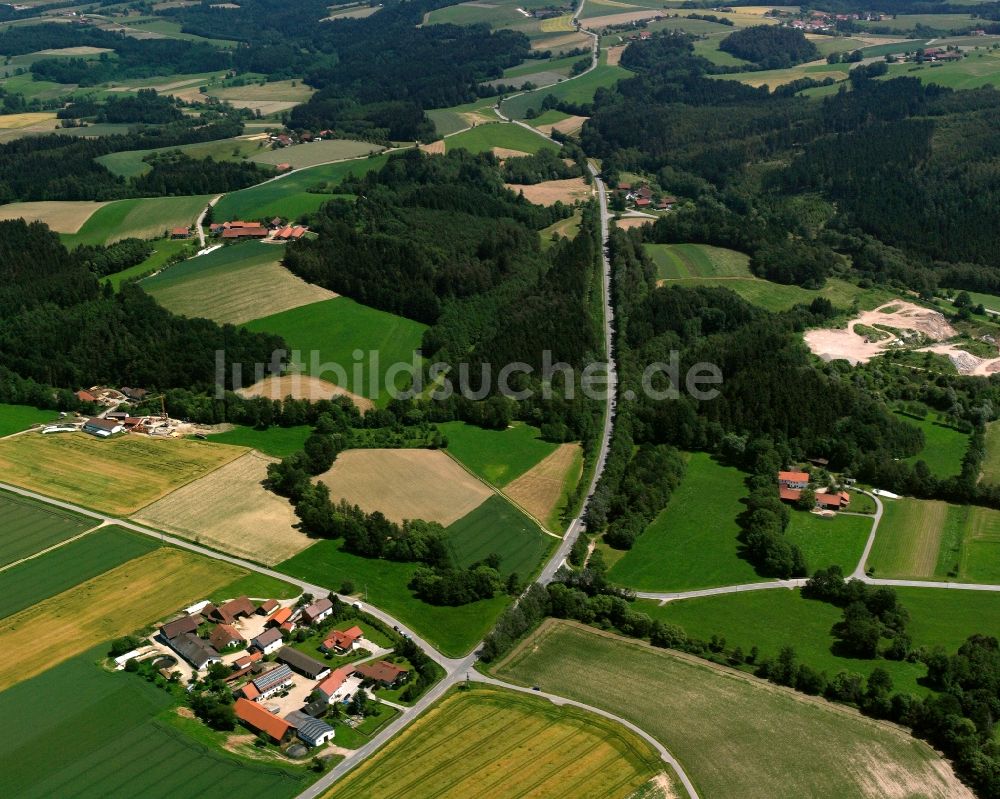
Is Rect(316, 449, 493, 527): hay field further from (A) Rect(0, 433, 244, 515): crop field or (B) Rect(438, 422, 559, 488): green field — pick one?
(A) Rect(0, 433, 244, 515): crop field

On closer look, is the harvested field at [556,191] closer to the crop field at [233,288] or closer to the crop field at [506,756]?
the crop field at [233,288]

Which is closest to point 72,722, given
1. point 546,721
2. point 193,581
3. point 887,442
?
point 193,581

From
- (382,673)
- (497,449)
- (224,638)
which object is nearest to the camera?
(382,673)

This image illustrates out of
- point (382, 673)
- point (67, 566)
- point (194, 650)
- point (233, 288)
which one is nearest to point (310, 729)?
point (382, 673)

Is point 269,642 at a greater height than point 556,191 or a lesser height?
lesser

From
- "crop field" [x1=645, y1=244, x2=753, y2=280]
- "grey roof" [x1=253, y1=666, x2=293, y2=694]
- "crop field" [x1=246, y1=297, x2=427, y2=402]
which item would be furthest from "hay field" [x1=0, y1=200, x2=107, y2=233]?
"grey roof" [x1=253, y1=666, x2=293, y2=694]

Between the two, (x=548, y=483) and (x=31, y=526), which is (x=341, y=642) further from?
(x=31, y=526)

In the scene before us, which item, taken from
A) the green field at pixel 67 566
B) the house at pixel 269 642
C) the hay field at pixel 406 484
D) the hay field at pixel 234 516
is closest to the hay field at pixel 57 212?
the hay field at pixel 234 516
